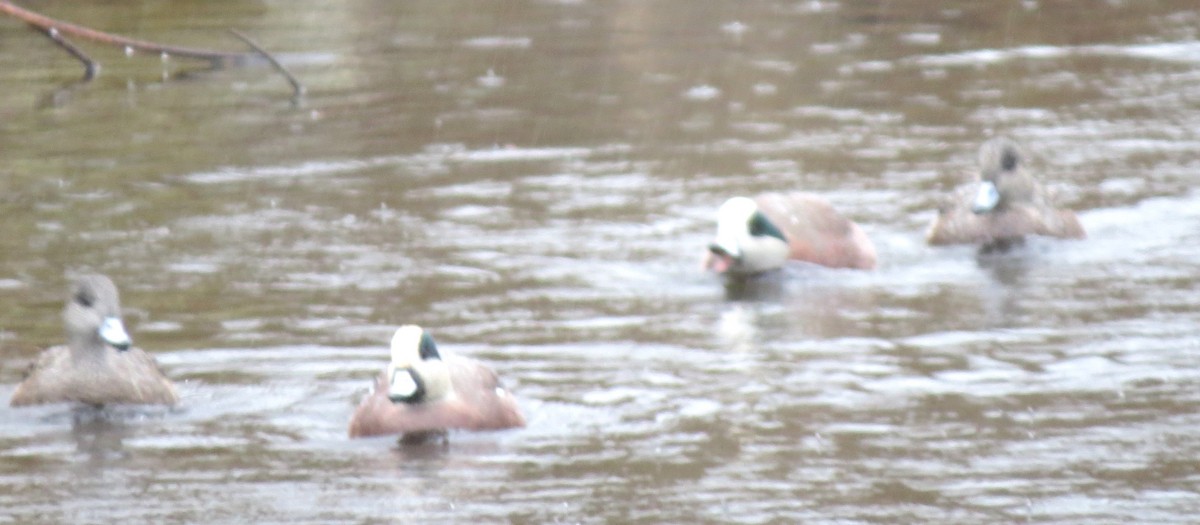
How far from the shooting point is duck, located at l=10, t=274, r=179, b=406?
35.6ft

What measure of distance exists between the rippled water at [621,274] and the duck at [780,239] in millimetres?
139

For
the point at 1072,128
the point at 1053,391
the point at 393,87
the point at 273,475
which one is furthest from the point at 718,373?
the point at 393,87

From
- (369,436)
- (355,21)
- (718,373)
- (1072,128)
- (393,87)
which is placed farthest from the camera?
(355,21)

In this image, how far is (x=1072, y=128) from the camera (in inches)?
712

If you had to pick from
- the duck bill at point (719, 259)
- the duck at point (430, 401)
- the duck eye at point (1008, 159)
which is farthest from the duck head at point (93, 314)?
the duck eye at point (1008, 159)

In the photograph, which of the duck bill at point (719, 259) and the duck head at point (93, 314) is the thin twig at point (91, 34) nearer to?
the duck bill at point (719, 259)

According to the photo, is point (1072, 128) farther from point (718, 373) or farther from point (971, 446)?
point (971, 446)

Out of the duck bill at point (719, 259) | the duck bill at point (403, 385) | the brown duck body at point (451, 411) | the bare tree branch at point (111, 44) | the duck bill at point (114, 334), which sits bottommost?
the brown duck body at point (451, 411)

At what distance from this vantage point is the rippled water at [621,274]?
9414 mm

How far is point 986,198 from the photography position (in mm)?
14516

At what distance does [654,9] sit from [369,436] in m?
16.4

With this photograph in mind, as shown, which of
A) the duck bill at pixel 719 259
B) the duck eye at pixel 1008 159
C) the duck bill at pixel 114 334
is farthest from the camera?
the duck eye at pixel 1008 159

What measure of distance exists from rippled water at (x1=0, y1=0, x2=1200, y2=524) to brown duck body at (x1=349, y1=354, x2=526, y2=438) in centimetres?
10

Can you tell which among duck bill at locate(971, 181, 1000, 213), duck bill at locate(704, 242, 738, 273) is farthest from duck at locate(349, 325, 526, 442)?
duck bill at locate(971, 181, 1000, 213)
